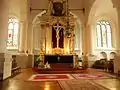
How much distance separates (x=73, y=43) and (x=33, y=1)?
18.1ft

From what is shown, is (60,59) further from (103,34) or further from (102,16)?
(102,16)

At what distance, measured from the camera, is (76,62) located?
1359 cm

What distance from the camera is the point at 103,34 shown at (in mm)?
16734

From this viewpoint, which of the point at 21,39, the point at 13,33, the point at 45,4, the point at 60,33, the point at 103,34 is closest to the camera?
A: the point at 21,39

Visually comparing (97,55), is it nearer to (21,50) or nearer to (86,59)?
(86,59)

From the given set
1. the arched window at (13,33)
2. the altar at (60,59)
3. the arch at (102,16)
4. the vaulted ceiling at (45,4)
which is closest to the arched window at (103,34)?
the arch at (102,16)

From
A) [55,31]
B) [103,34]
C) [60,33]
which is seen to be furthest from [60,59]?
[103,34]

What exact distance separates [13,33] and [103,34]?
8863mm

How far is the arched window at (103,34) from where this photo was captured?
16.5m

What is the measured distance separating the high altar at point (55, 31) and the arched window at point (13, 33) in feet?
8.15

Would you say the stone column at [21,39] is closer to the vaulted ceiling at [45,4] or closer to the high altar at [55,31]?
the high altar at [55,31]

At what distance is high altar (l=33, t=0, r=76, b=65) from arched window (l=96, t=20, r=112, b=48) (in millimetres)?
2911

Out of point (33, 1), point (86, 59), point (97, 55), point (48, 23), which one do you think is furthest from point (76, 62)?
point (33, 1)

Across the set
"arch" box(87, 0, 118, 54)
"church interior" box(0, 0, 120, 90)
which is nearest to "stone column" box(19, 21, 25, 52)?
"church interior" box(0, 0, 120, 90)
